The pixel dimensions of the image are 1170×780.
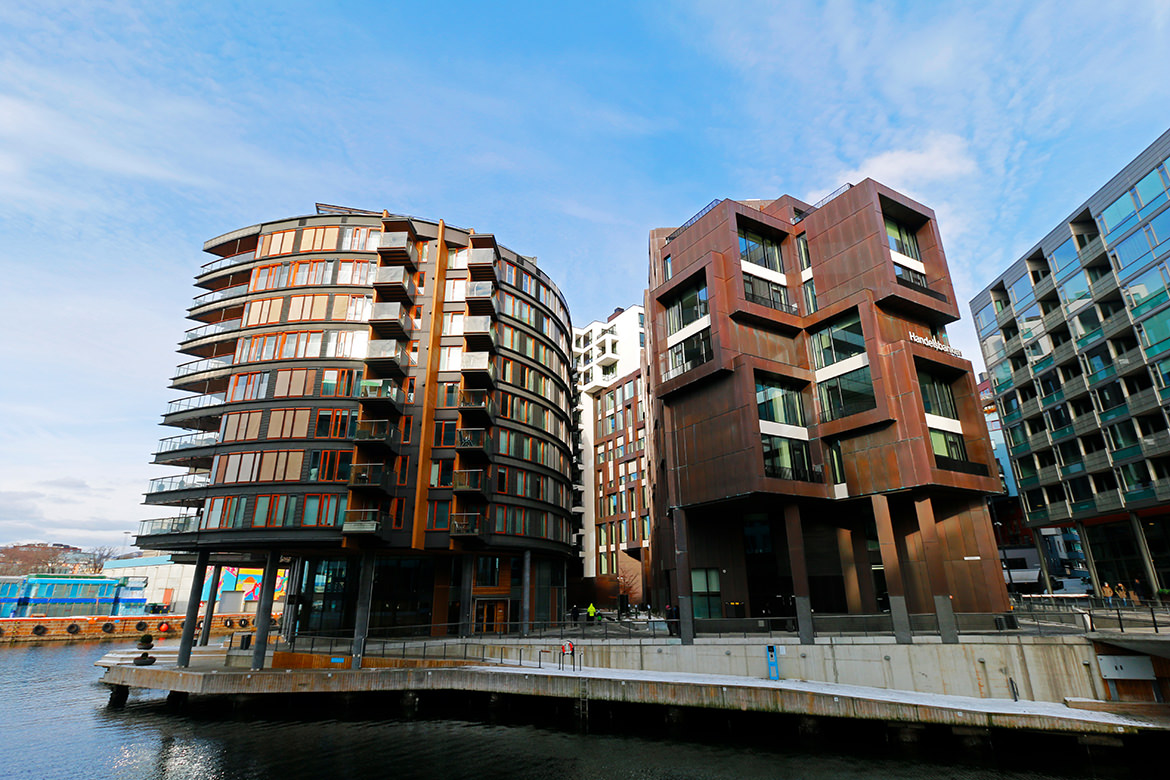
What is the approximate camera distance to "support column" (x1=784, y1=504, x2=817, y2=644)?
25172 millimetres

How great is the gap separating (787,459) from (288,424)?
98.3ft

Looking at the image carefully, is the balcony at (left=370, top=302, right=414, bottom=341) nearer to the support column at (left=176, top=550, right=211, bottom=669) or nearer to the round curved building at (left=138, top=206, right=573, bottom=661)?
the round curved building at (left=138, top=206, right=573, bottom=661)

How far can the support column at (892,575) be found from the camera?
2366 centimetres

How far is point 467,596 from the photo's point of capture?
39500 mm

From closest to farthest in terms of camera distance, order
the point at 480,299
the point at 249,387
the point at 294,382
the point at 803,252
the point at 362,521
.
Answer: the point at 362,521 < the point at 294,382 < the point at 249,387 < the point at 803,252 < the point at 480,299

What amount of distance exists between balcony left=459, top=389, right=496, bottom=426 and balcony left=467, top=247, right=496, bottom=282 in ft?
31.4

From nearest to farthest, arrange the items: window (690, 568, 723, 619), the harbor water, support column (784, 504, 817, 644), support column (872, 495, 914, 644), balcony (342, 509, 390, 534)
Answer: the harbor water < support column (872, 495, 914, 644) < support column (784, 504, 817, 644) < balcony (342, 509, 390, 534) < window (690, 568, 723, 619)

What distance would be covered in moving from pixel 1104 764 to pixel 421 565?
36.0 metres

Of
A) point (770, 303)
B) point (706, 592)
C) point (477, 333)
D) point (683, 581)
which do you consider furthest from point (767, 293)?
point (477, 333)

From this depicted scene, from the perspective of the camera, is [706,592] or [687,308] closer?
[706,592]

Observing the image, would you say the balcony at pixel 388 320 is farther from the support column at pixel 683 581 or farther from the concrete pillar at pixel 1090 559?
the concrete pillar at pixel 1090 559

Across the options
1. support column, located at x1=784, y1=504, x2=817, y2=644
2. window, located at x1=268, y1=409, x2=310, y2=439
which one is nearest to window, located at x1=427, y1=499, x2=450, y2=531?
window, located at x1=268, y1=409, x2=310, y2=439

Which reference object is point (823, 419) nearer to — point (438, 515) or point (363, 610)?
point (438, 515)

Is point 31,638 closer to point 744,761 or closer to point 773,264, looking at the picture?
point 744,761
